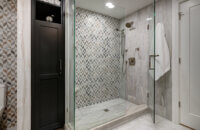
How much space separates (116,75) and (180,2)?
6.39 feet

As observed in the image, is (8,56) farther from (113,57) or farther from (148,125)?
(148,125)

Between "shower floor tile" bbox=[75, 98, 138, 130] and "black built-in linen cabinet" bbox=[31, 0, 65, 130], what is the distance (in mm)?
397

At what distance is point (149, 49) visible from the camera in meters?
2.35

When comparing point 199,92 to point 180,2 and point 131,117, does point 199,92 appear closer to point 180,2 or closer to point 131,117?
point 131,117

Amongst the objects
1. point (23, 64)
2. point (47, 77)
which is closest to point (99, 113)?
point (47, 77)

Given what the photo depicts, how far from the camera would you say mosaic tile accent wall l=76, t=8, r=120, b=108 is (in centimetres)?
236

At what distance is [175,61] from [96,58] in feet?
5.46

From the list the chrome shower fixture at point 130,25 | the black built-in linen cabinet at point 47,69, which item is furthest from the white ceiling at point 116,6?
the black built-in linen cabinet at point 47,69

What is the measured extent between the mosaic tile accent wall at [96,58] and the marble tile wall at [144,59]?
0.39 m

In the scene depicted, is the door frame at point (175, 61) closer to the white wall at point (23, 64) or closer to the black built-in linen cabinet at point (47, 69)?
the black built-in linen cabinet at point (47, 69)

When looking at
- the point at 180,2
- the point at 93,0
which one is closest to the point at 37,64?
the point at 93,0

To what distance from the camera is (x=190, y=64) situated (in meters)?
1.74

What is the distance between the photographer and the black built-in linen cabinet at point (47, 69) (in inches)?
63.3

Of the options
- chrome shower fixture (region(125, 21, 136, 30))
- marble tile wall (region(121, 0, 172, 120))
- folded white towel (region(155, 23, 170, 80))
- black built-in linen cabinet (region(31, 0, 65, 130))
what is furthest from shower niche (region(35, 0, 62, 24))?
folded white towel (region(155, 23, 170, 80))
